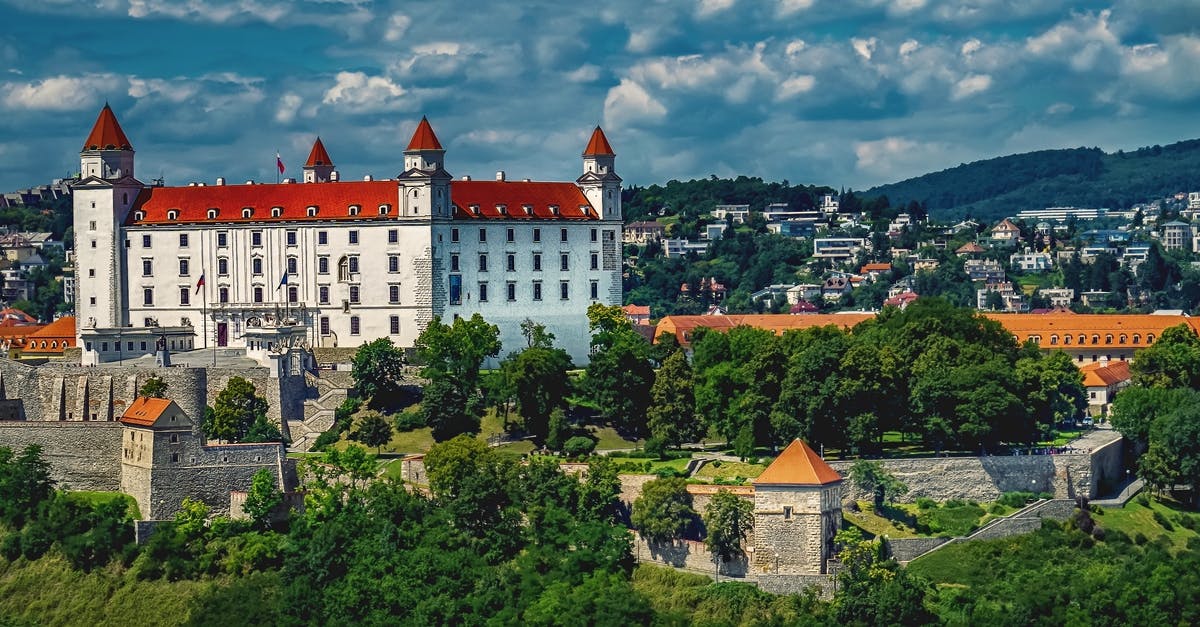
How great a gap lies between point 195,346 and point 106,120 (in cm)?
1012

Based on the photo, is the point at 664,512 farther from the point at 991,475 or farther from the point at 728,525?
the point at 991,475

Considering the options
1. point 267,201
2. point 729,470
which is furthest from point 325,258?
point 729,470

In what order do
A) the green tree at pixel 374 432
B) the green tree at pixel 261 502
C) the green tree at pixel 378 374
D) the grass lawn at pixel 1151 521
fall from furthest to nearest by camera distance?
1. the green tree at pixel 378 374
2. the green tree at pixel 374 432
3. the green tree at pixel 261 502
4. the grass lawn at pixel 1151 521

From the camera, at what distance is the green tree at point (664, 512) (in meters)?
62.3

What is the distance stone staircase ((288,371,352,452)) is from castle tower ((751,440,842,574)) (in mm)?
20871

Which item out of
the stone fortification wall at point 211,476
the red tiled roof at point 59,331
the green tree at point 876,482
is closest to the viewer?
the green tree at point 876,482

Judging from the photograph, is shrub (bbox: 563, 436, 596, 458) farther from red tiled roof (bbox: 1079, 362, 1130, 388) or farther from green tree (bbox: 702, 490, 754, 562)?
red tiled roof (bbox: 1079, 362, 1130, 388)

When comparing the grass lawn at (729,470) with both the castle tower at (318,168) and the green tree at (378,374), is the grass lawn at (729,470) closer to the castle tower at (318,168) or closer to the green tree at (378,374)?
the green tree at (378,374)

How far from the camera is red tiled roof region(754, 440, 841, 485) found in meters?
60.6

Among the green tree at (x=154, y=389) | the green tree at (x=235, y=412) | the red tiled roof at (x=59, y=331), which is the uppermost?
the red tiled roof at (x=59, y=331)

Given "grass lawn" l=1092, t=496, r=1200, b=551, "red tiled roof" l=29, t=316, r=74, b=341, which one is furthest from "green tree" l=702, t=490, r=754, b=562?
"red tiled roof" l=29, t=316, r=74, b=341

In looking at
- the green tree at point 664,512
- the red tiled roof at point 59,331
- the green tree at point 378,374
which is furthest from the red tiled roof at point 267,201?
the green tree at point 664,512

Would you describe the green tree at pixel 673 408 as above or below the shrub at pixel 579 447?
above

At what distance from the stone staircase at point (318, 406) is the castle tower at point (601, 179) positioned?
14.8 metres
